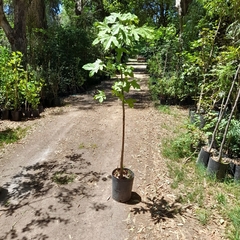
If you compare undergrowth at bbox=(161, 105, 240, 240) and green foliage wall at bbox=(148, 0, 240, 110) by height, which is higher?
green foliage wall at bbox=(148, 0, 240, 110)

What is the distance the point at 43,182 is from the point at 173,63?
614 cm

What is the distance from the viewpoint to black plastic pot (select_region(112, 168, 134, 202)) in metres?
2.68

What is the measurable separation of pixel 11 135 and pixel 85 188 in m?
2.60

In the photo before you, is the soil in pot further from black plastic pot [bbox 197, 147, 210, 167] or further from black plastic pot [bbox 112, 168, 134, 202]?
black plastic pot [bbox 197, 147, 210, 167]

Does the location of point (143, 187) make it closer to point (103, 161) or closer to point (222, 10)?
point (103, 161)

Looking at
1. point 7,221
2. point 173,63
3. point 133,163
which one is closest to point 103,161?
point 133,163

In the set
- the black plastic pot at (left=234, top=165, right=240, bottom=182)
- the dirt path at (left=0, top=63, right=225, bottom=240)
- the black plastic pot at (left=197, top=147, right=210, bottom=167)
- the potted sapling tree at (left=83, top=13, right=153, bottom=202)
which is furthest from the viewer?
the black plastic pot at (left=197, top=147, right=210, bottom=167)

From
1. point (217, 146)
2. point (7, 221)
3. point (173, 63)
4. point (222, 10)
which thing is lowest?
point (7, 221)

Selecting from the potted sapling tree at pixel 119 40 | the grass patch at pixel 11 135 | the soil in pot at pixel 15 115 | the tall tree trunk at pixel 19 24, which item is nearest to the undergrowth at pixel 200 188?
the potted sapling tree at pixel 119 40

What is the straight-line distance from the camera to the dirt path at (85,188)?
237cm

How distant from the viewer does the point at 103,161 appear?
12.6ft

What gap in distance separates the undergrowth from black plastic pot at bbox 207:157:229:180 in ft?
0.28

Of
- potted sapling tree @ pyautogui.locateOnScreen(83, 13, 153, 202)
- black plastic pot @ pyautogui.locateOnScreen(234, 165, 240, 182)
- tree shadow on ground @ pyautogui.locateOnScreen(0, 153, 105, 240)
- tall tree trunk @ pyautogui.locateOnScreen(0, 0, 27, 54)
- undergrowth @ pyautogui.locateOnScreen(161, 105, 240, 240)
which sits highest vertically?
tall tree trunk @ pyautogui.locateOnScreen(0, 0, 27, 54)

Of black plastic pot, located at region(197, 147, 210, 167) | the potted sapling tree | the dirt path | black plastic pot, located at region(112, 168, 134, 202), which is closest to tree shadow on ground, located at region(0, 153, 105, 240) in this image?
the dirt path
